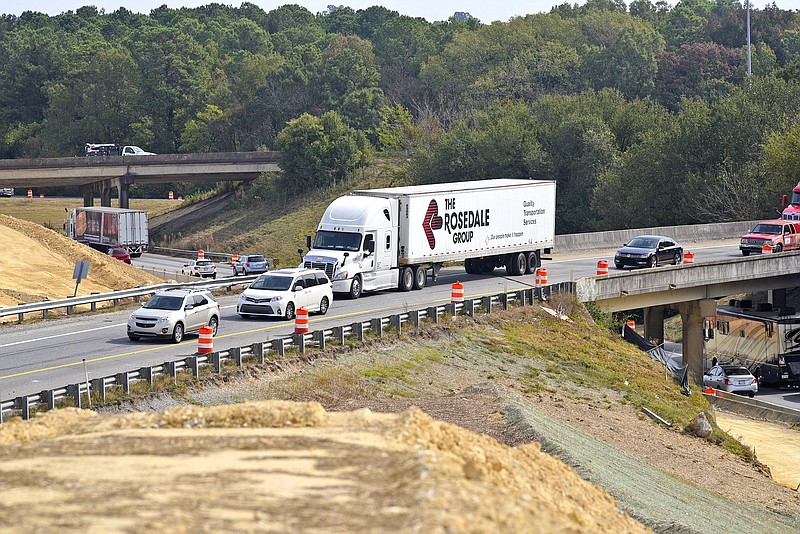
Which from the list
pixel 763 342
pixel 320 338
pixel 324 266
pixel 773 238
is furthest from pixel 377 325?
pixel 773 238

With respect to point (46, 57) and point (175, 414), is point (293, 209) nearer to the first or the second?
point (46, 57)

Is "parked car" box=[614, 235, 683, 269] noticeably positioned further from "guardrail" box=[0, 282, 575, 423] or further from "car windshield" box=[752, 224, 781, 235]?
"guardrail" box=[0, 282, 575, 423]

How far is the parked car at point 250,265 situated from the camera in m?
61.9

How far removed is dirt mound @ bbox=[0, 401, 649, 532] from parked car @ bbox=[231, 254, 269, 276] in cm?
4532

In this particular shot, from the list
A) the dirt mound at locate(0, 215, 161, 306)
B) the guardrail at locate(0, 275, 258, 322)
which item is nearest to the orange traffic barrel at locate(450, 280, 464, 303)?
the guardrail at locate(0, 275, 258, 322)

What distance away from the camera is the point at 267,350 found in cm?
2998

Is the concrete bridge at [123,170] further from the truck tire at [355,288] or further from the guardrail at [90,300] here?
the truck tire at [355,288]

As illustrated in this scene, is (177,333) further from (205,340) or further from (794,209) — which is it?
(794,209)

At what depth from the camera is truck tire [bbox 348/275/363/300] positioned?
40.7m

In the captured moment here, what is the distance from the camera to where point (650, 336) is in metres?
61.6

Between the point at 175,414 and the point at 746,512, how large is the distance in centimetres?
1412

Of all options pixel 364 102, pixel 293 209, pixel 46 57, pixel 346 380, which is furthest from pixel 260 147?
pixel 346 380

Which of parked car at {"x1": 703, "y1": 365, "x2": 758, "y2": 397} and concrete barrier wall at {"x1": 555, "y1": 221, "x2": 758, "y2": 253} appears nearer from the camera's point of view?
parked car at {"x1": 703, "y1": 365, "x2": 758, "y2": 397}

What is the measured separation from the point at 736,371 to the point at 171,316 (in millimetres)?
28013
